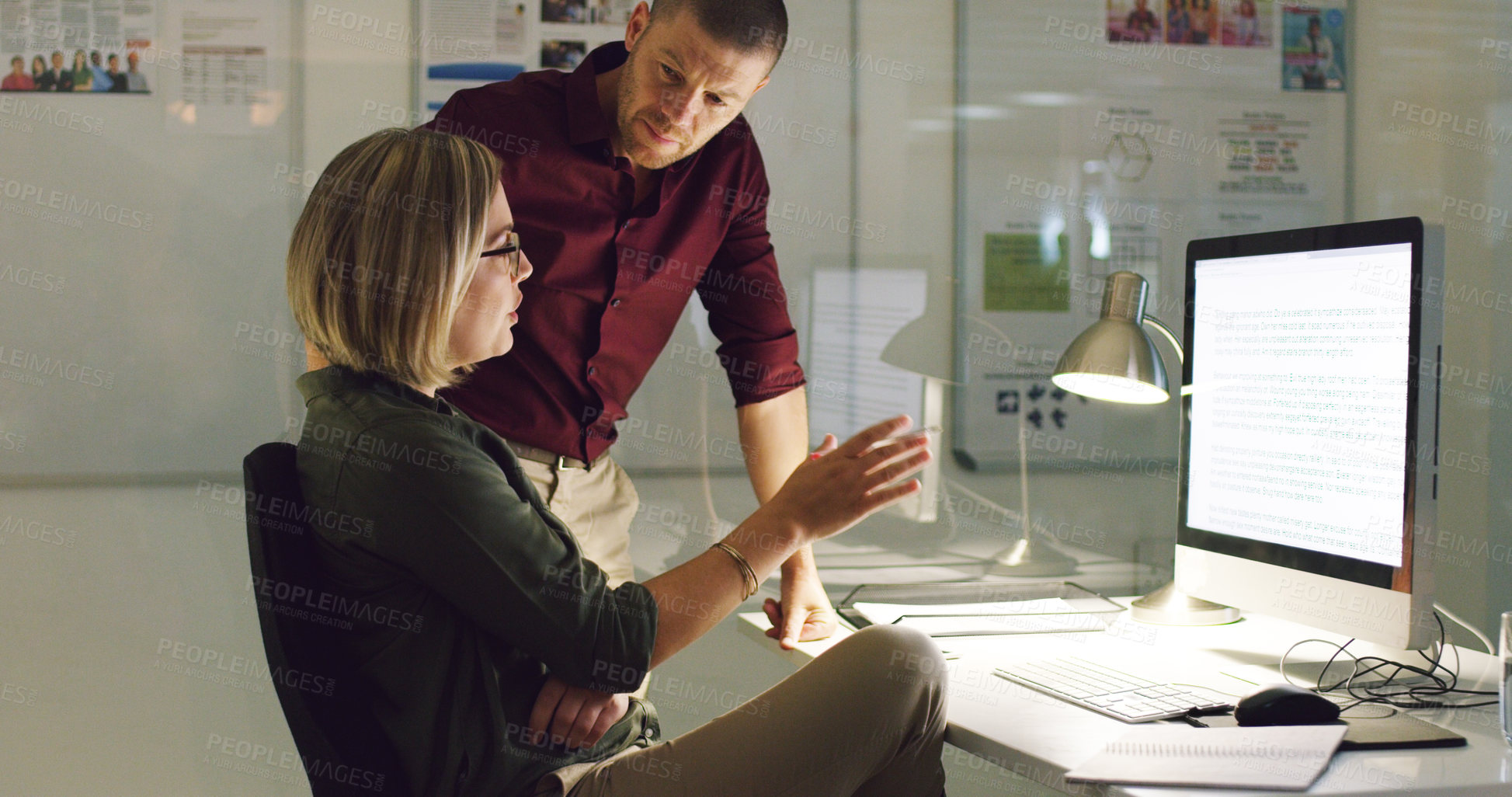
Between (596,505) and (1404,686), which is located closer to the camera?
(1404,686)

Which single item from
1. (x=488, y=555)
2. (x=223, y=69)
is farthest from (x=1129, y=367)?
(x=223, y=69)

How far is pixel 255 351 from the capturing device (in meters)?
2.17

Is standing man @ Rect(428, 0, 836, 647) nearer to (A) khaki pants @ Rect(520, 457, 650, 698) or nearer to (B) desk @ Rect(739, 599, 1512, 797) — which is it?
(A) khaki pants @ Rect(520, 457, 650, 698)

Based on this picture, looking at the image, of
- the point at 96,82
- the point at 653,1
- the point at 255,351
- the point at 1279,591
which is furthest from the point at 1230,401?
the point at 96,82

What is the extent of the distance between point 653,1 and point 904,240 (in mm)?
883

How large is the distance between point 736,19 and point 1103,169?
120cm

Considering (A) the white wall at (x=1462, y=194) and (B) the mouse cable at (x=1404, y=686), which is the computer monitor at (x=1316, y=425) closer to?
(B) the mouse cable at (x=1404, y=686)

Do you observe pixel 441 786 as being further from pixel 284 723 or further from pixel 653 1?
pixel 284 723

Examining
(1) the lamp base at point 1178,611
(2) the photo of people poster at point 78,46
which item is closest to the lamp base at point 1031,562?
(1) the lamp base at point 1178,611

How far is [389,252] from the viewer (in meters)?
1.05

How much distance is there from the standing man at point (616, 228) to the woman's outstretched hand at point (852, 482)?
0.37m

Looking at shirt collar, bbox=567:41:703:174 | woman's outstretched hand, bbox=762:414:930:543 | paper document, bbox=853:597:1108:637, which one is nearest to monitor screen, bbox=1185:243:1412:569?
paper document, bbox=853:597:1108:637

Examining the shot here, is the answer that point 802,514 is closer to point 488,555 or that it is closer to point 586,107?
point 488,555

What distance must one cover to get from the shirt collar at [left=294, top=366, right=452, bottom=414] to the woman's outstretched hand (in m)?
0.38
